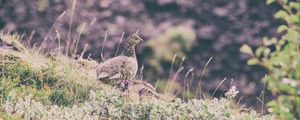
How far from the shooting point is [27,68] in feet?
26.3

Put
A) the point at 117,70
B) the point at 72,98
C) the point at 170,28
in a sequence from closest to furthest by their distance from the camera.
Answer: the point at 117,70
the point at 72,98
the point at 170,28

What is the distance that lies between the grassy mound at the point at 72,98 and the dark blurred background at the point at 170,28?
503cm

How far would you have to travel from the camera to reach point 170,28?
49.8 feet

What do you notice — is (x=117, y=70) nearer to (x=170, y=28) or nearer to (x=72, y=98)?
(x=72, y=98)

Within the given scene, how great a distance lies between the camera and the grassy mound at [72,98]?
6.63 m

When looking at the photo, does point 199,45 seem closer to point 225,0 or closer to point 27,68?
point 225,0

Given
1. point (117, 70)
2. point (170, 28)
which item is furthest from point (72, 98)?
point (170, 28)

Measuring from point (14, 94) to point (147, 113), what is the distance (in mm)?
1343

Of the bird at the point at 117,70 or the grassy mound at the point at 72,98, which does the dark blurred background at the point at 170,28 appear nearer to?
the grassy mound at the point at 72,98

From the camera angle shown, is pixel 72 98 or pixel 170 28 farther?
pixel 170 28

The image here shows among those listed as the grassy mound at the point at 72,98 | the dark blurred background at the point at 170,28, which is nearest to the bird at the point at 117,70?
the grassy mound at the point at 72,98

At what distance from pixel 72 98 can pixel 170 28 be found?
24.8ft

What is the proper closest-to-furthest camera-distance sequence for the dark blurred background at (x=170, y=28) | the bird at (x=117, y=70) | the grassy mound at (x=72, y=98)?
1. the grassy mound at (x=72, y=98)
2. the bird at (x=117, y=70)
3. the dark blurred background at (x=170, y=28)

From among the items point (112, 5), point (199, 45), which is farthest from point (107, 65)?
Answer: point (112, 5)
